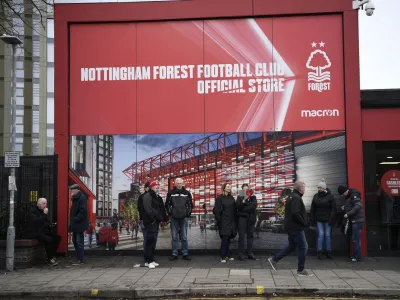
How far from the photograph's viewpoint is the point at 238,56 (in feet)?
40.6

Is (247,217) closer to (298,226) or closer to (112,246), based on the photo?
(298,226)

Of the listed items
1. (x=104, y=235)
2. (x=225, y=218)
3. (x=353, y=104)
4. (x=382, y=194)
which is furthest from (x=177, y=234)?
(x=353, y=104)

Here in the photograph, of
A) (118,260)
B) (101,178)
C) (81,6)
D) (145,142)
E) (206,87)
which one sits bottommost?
(118,260)

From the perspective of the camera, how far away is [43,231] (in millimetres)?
11039

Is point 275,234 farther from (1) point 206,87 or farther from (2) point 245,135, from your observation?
(1) point 206,87

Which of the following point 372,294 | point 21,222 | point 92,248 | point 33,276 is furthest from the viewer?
point 92,248

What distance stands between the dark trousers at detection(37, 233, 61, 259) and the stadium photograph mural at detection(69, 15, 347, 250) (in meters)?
1.62

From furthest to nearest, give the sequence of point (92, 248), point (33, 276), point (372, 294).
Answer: point (92, 248)
point (33, 276)
point (372, 294)

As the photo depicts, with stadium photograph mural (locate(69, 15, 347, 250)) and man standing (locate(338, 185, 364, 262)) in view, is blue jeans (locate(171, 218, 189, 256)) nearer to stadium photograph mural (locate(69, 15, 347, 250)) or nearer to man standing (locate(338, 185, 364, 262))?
stadium photograph mural (locate(69, 15, 347, 250))

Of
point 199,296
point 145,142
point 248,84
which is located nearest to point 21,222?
point 145,142

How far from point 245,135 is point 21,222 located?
6.01 m

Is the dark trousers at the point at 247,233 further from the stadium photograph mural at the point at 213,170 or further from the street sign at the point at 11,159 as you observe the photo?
the street sign at the point at 11,159

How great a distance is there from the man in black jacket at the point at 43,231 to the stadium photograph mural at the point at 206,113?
1.53m

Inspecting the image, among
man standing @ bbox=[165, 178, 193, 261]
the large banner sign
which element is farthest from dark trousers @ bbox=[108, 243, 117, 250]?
the large banner sign
